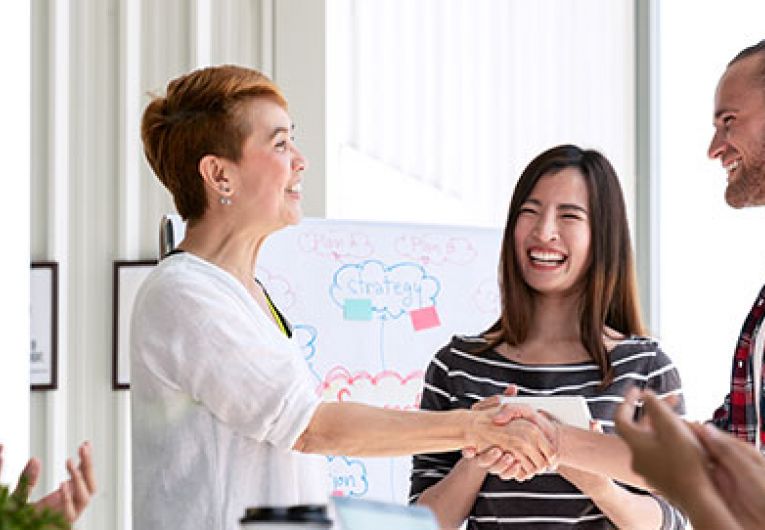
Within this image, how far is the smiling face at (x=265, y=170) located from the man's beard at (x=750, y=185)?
2.90 ft

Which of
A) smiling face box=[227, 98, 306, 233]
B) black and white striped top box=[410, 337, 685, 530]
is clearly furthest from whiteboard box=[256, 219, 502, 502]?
smiling face box=[227, 98, 306, 233]

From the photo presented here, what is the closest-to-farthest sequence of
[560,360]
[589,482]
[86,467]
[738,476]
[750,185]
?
1. [738,476]
2. [86,467]
3. [589,482]
4. [750,185]
5. [560,360]

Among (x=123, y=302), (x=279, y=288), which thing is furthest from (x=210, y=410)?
(x=123, y=302)

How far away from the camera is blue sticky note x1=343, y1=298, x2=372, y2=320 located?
3.68 m

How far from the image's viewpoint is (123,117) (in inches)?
176

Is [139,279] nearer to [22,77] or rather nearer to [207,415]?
[22,77]

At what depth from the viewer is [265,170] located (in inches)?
95.0

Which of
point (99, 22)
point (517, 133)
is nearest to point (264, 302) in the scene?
point (99, 22)

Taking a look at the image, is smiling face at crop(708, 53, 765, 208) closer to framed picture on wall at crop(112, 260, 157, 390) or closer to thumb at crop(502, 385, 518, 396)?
thumb at crop(502, 385, 518, 396)

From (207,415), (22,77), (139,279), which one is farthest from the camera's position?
(139,279)

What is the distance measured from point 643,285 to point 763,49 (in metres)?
2.70

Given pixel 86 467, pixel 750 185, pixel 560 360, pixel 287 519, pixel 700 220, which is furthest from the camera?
pixel 700 220

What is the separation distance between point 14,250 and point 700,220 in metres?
2.97

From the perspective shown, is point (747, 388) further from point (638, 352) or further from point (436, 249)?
point (436, 249)
